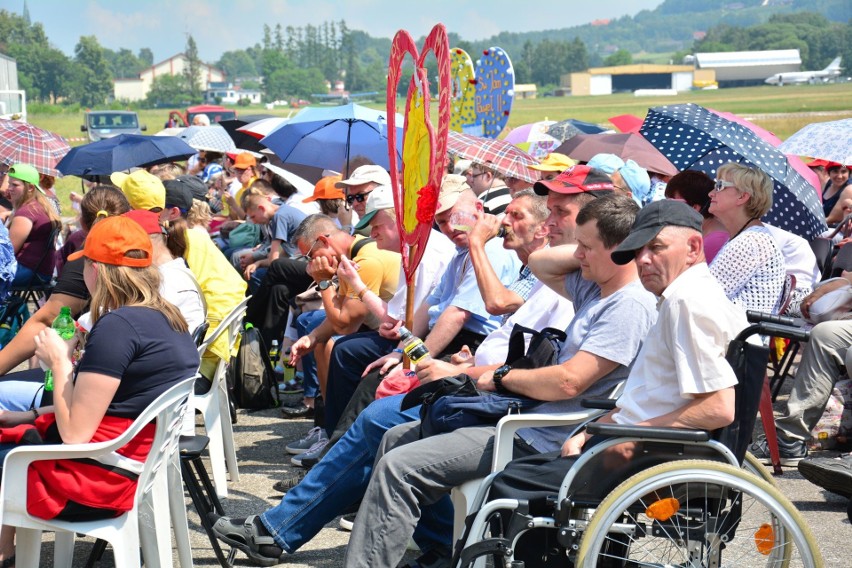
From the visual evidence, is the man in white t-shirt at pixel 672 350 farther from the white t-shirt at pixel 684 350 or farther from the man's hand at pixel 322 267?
the man's hand at pixel 322 267

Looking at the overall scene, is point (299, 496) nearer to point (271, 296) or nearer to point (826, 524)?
point (826, 524)

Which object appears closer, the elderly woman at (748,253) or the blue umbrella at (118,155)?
the elderly woman at (748,253)

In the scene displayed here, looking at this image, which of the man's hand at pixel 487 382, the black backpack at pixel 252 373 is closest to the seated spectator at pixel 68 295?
the black backpack at pixel 252 373

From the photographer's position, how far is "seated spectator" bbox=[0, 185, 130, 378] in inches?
195

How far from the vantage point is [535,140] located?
421 inches

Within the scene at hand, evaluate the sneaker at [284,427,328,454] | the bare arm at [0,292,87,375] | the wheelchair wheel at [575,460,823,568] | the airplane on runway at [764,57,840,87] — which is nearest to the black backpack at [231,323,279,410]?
the sneaker at [284,427,328,454]

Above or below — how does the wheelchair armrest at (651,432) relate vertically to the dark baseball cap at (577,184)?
below

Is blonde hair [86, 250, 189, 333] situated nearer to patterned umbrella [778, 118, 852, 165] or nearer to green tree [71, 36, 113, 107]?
patterned umbrella [778, 118, 852, 165]

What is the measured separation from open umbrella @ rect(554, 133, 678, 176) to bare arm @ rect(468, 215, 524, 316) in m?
4.04

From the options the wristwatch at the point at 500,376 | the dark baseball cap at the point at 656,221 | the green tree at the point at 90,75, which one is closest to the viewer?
the dark baseball cap at the point at 656,221

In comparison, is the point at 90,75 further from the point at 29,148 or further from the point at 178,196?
the point at 178,196

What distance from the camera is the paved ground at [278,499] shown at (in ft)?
14.6

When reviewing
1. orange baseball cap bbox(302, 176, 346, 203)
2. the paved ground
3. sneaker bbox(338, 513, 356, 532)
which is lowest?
the paved ground

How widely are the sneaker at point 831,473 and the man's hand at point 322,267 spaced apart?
2.62 meters
